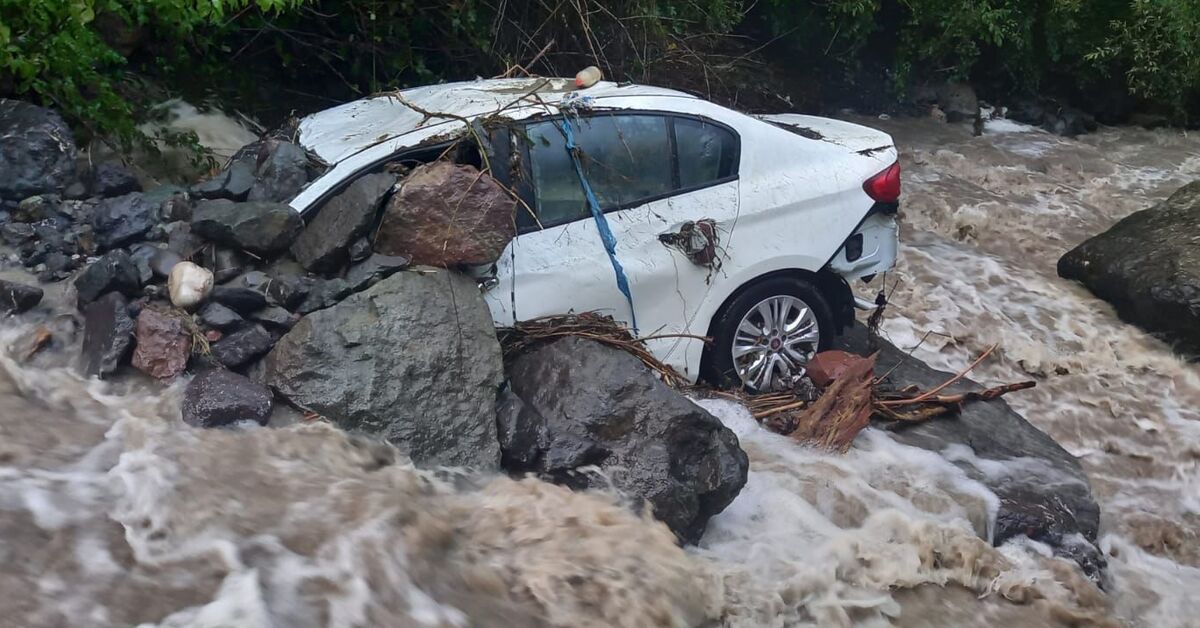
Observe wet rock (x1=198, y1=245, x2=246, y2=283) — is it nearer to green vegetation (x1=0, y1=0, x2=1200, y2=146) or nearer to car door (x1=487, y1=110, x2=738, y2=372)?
car door (x1=487, y1=110, x2=738, y2=372)

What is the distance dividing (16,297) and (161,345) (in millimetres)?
765

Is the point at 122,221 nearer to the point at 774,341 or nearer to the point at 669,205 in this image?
the point at 669,205

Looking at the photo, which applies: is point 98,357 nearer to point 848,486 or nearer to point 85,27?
point 85,27

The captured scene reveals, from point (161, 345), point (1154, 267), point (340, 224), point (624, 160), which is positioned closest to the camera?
point (161, 345)

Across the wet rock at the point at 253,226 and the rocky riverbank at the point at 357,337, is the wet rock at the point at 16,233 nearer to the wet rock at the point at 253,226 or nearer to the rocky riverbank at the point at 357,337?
the rocky riverbank at the point at 357,337

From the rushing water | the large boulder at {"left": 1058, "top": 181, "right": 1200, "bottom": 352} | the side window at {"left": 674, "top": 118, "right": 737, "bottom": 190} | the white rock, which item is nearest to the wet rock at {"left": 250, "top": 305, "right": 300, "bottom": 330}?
the white rock

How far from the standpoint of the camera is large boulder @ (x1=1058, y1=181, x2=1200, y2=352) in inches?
301

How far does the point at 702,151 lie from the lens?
17.7 ft

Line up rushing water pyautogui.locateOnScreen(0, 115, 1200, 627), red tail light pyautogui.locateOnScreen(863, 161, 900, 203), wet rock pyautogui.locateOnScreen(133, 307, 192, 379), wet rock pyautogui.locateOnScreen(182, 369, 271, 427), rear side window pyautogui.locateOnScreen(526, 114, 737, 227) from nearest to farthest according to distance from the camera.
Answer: rushing water pyautogui.locateOnScreen(0, 115, 1200, 627) < wet rock pyautogui.locateOnScreen(182, 369, 271, 427) < wet rock pyautogui.locateOnScreen(133, 307, 192, 379) < rear side window pyautogui.locateOnScreen(526, 114, 737, 227) < red tail light pyautogui.locateOnScreen(863, 161, 900, 203)

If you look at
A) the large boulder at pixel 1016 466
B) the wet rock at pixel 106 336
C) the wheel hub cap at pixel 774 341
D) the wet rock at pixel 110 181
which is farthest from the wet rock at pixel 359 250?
the large boulder at pixel 1016 466

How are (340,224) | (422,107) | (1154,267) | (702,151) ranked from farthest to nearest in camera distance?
(1154,267)
(702,151)
(422,107)
(340,224)

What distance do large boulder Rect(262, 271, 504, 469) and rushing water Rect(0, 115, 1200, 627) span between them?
0.14 meters

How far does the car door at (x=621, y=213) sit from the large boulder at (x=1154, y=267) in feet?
13.9

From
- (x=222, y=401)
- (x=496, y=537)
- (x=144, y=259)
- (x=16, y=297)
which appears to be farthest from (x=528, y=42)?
(x=496, y=537)
